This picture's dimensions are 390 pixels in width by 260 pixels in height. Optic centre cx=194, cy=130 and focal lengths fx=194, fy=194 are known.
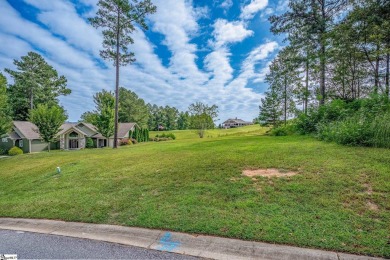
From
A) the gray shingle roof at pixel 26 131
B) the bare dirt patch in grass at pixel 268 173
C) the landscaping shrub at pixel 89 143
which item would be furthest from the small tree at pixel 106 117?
the bare dirt patch in grass at pixel 268 173

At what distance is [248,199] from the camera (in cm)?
364

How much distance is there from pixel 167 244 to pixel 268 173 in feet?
10.2

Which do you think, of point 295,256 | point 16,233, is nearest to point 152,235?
point 295,256

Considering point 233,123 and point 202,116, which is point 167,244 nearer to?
point 202,116

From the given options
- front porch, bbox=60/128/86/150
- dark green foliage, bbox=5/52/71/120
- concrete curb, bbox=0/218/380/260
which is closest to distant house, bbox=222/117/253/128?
front porch, bbox=60/128/86/150

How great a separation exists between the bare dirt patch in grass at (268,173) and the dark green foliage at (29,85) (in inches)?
1360

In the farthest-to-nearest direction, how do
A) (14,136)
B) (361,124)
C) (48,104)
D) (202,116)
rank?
(202,116), (48,104), (14,136), (361,124)

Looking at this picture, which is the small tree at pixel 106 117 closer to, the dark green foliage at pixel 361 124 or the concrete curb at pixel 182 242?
the concrete curb at pixel 182 242

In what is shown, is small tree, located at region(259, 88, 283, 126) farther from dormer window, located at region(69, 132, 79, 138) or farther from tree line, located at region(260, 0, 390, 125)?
dormer window, located at region(69, 132, 79, 138)

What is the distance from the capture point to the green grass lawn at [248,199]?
2674mm

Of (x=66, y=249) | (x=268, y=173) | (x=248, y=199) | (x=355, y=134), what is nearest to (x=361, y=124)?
(x=355, y=134)

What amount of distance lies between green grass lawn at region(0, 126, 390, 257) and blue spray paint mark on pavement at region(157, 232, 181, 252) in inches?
9.0

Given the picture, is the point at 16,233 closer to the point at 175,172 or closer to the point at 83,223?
the point at 83,223

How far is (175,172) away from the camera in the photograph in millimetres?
5738
